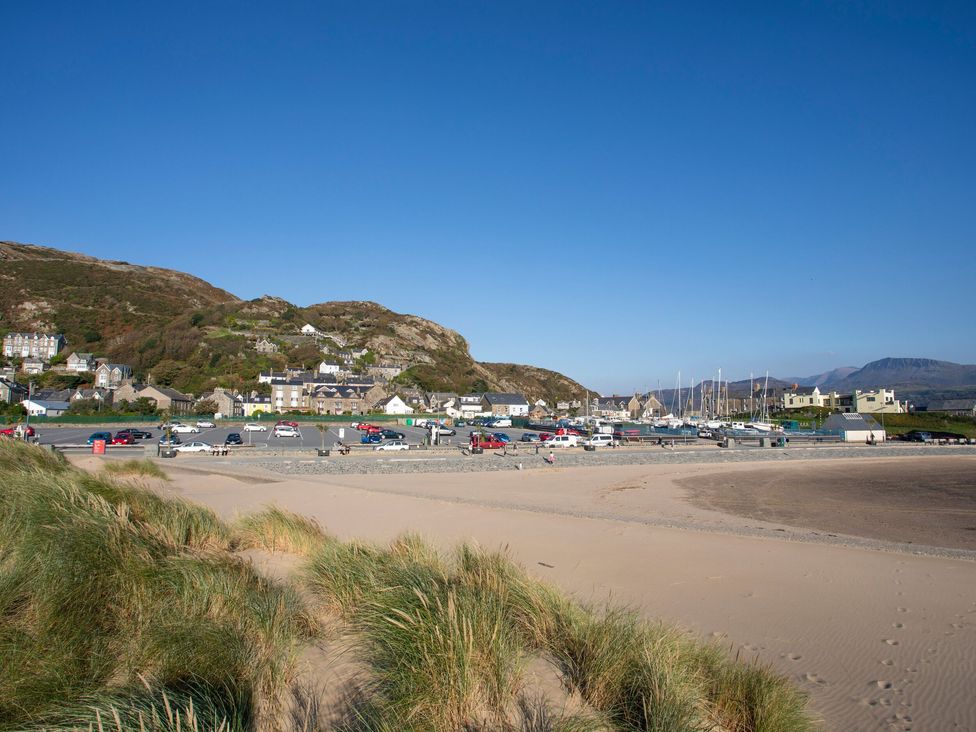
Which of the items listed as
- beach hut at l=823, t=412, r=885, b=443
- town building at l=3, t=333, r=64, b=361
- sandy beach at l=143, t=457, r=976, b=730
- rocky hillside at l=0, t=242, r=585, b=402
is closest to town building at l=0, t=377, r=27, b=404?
rocky hillside at l=0, t=242, r=585, b=402

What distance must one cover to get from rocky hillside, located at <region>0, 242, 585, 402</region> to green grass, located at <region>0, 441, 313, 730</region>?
10692 cm

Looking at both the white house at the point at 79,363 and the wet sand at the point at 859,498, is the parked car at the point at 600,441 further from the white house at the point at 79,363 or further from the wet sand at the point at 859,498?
the white house at the point at 79,363

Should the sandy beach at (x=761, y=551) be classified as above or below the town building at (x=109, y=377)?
below

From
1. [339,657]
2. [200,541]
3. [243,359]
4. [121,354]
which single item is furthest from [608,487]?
[121,354]

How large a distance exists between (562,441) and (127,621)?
45614 mm

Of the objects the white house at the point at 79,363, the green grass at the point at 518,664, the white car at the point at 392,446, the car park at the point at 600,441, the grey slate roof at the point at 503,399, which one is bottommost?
the white car at the point at 392,446

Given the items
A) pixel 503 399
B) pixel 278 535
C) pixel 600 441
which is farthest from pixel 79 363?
pixel 278 535

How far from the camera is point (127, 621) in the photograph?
511 centimetres

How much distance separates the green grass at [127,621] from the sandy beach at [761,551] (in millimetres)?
3198

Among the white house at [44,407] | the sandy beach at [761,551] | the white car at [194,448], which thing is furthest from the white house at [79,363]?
the sandy beach at [761,551]

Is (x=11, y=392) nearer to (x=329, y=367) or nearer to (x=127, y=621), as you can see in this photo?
(x=329, y=367)

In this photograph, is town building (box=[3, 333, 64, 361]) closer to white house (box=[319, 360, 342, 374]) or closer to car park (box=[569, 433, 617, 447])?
white house (box=[319, 360, 342, 374])

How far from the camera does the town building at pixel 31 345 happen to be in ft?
372

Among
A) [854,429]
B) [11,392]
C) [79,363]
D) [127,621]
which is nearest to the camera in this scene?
[127,621]
